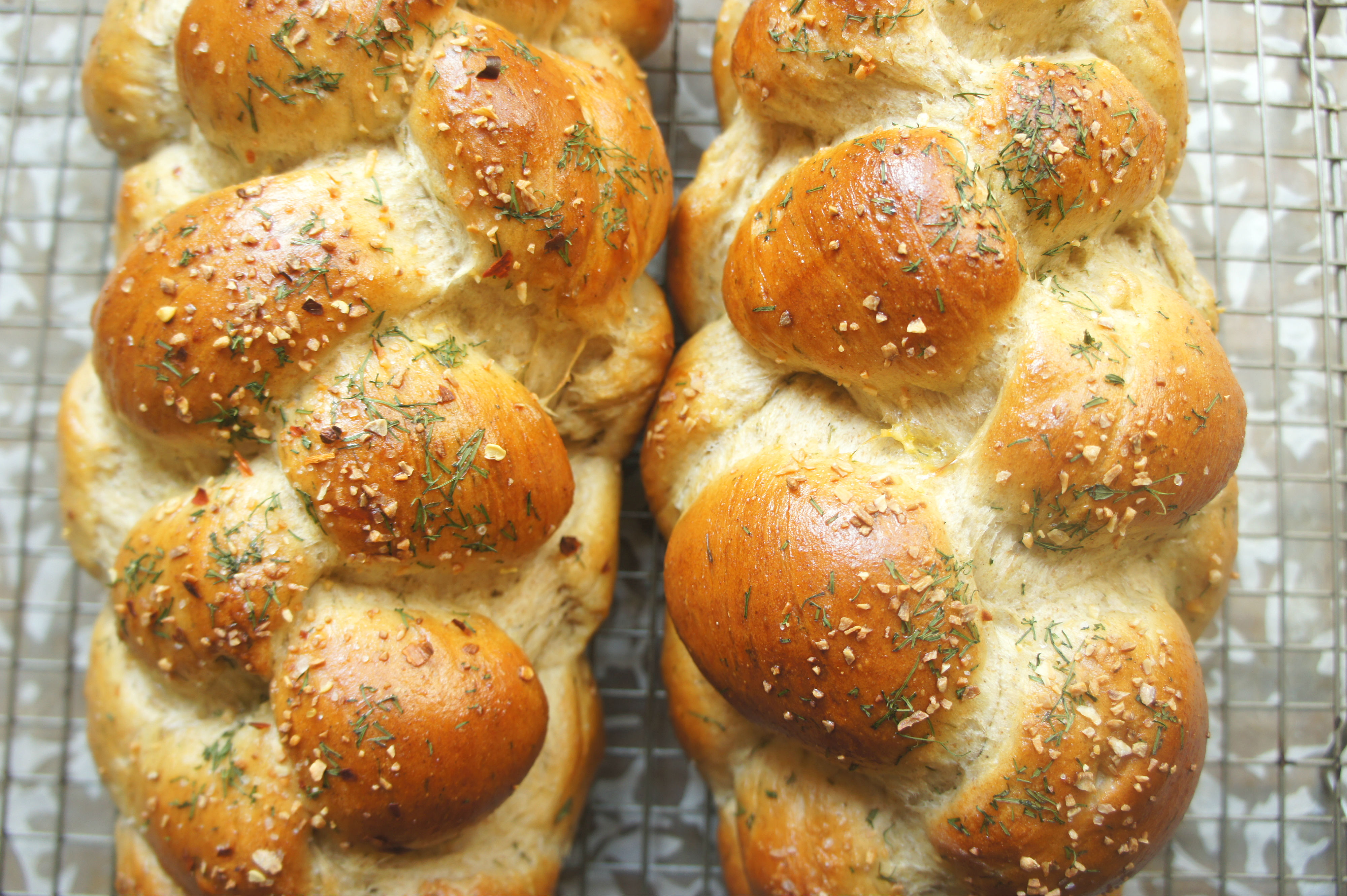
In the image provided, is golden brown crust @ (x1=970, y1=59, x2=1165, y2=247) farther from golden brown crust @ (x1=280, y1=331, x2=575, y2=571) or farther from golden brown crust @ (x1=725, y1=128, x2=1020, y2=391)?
golden brown crust @ (x1=280, y1=331, x2=575, y2=571)

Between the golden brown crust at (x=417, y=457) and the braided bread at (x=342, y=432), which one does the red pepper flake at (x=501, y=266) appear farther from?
the golden brown crust at (x=417, y=457)

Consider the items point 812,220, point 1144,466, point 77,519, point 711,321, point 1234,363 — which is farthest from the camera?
point 1234,363

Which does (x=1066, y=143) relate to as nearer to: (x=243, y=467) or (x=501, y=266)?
(x=501, y=266)

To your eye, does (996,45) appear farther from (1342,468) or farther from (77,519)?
(77,519)

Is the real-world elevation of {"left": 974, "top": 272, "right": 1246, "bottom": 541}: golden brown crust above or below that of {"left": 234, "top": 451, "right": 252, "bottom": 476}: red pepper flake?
above

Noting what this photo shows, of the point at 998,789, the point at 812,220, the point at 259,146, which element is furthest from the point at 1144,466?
the point at 259,146

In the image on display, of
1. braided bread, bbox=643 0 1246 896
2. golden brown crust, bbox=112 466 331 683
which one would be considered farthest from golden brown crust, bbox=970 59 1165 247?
golden brown crust, bbox=112 466 331 683

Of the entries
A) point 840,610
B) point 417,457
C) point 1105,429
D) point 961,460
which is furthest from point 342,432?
point 1105,429
